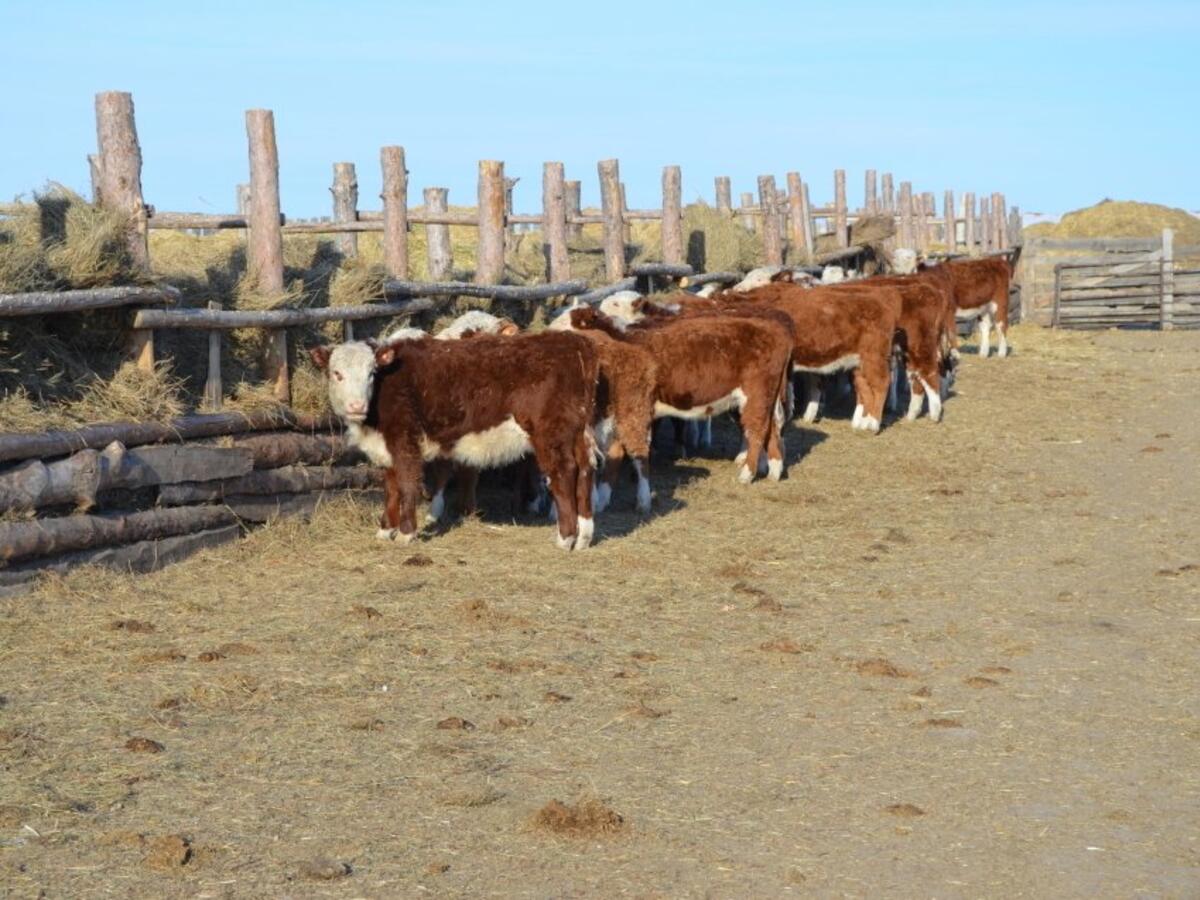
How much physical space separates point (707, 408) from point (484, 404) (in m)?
3.35

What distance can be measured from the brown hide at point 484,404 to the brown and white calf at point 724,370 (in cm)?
221

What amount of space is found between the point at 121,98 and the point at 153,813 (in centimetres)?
602

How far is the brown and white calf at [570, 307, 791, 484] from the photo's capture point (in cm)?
1294

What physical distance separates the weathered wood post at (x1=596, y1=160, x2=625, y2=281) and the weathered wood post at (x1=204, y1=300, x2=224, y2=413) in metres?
7.66

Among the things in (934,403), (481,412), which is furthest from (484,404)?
(934,403)

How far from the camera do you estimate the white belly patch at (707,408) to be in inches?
513

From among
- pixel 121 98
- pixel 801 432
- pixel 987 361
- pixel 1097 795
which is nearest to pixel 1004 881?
pixel 1097 795

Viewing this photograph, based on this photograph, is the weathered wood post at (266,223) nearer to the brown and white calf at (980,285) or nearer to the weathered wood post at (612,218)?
the weathered wood post at (612,218)

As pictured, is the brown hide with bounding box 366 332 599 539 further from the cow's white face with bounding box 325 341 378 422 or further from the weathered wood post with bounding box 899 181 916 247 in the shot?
the weathered wood post with bounding box 899 181 916 247

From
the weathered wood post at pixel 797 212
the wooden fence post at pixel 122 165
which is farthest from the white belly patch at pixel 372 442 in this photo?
the weathered wood post at pixel 797 212

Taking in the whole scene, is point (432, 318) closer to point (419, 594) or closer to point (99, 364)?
point (99, 364)

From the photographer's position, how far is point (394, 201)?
13.5 metres

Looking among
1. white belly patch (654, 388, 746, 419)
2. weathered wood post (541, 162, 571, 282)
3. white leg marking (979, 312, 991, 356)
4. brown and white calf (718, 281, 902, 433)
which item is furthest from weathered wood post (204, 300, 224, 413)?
white leg marking (979, 312, 991, 356)

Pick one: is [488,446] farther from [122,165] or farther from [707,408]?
[707,408]
